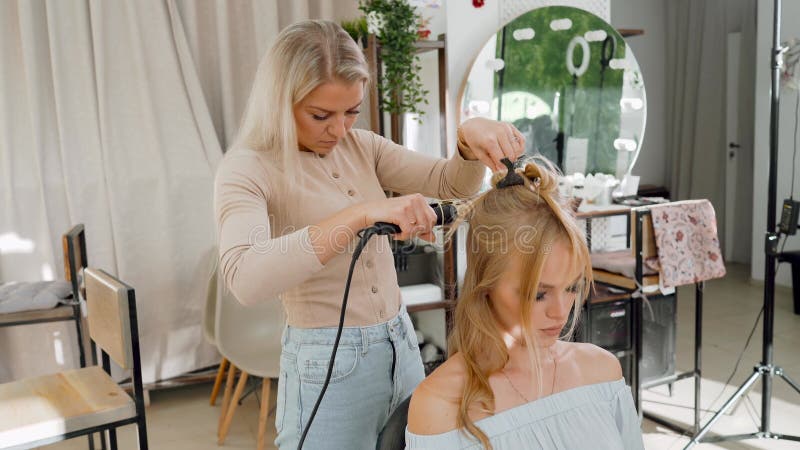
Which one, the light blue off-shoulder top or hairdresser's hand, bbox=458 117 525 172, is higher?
hairdresser's hand, bbox=458 117 525 172

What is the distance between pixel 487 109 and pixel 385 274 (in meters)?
1.77

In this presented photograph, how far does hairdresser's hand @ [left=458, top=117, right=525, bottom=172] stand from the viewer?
43.0 inches

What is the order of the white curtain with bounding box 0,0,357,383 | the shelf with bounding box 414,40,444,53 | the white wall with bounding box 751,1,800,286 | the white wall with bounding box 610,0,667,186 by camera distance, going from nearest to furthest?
the shelf with bounding box 414,40,444,53
the white curtain with bounding box 0,0,357,383
the white wall with bounding box 751,1,800,286
the white wall with bounding box 610,0,667,186

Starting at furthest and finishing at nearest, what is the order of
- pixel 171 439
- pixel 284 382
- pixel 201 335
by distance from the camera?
1. pixel 201 335
2. pixel 171 439
3. pixel 284 382

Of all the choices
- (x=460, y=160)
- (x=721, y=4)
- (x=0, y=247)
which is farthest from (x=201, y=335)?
(x=721, y=4)

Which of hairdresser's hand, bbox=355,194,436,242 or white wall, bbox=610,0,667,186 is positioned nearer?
hairdresser's hand, bbox=355,194,436,242

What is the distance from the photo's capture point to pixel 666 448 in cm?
246

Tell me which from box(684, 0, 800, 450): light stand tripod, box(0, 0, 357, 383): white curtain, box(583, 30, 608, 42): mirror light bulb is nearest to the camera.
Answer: box(684, 0, 800, 450): light stand tripod

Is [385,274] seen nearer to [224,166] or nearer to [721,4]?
[224,166]

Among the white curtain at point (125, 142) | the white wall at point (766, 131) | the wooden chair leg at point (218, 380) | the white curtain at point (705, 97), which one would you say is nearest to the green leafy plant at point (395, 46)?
the white curtain at point (125, 142)

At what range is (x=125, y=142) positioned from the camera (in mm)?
2844

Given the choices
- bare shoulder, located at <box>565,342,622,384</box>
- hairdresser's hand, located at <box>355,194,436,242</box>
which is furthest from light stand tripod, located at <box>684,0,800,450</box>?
hairdresser's hand, located at <box>355,194,436,242</box>

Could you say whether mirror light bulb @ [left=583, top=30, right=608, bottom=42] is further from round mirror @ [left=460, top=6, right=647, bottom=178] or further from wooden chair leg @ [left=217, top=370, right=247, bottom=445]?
wooden chair leg @ [left=217, top=370, right=247, bottom=445]

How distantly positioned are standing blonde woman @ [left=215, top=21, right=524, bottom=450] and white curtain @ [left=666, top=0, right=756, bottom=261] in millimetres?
4688
